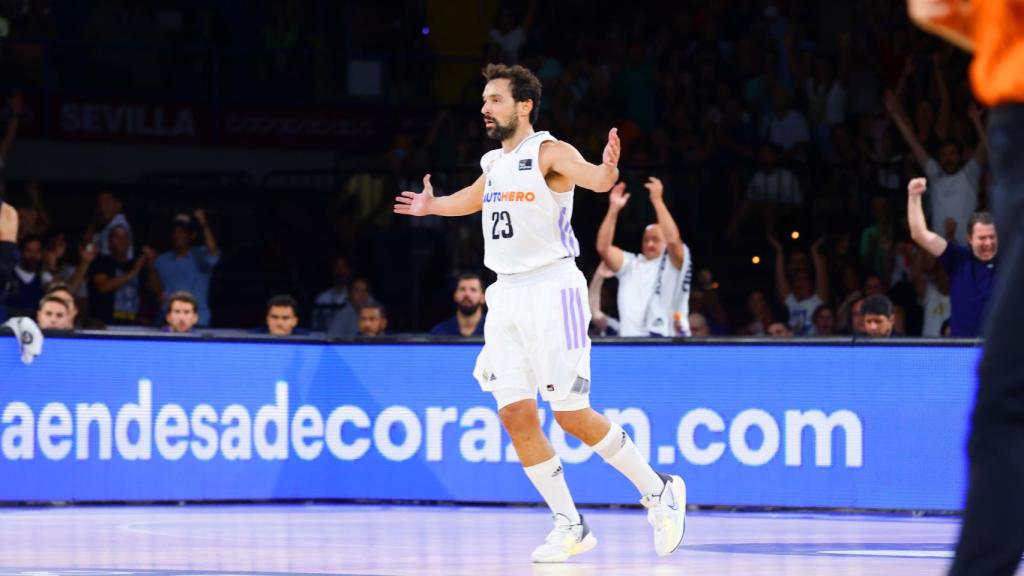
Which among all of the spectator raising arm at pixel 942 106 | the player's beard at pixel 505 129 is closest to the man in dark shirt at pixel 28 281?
the player's beard at pixel 505 129

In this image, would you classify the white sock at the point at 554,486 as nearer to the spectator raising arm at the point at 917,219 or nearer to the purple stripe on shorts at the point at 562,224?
the purple stripe on shorts at the point at 562,224

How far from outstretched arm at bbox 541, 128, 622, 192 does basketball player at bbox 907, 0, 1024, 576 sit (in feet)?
16.0

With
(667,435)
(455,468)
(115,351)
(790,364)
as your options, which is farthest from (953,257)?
(115,351)

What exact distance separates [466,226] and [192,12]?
21.4 feet

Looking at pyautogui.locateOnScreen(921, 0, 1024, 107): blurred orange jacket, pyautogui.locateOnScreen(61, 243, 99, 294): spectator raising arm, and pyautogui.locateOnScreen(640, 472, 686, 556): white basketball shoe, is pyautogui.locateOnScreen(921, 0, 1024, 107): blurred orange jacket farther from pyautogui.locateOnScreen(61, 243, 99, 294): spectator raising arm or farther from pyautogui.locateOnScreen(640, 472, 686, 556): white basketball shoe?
pyautogui.locateOnScreen(61, 243, 99, 294): spectator raising arm

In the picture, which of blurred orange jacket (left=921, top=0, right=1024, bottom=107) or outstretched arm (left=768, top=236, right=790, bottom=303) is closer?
blurred orange jacket (left=921, top=0, right=1024, bottom=107)

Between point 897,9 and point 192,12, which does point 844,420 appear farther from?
point 192,12

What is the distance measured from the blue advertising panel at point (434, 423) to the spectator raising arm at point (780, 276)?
4780 mm

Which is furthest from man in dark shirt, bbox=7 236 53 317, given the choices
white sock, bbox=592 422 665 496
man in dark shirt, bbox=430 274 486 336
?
white sock, bbox=592 422 665 496

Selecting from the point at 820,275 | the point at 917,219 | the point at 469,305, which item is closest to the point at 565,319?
the point at 917,219

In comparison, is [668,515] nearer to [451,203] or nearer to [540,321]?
[540,321]

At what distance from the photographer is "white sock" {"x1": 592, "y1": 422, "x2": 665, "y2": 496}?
877 centimetres

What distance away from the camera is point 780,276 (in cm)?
1709

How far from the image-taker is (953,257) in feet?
39.9
